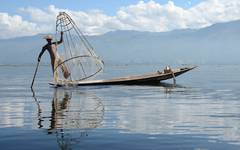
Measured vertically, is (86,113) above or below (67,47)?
below

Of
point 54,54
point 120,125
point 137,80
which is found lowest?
point 120,125

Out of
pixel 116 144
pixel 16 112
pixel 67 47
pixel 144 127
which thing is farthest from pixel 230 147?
pixel 67 47

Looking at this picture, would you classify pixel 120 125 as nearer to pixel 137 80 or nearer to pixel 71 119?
pixel 71 119

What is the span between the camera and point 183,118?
20.2m

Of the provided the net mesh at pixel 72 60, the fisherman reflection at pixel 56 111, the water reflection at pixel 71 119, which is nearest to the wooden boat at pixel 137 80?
the net mesh at pixel 72 60

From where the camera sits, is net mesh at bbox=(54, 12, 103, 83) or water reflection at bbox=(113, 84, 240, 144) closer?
water reflection at bbox=(113, 84, 240, 144)

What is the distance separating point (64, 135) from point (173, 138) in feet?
10.8

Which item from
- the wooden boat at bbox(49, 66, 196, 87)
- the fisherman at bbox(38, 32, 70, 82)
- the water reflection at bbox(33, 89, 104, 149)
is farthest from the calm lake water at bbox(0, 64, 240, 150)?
the wooden boat at bbox(49, 66, 196, 87)

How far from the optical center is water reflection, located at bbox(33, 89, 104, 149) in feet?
51.3

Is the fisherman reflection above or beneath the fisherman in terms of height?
beneath

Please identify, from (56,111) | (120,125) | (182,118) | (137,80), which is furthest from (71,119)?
(137,80)

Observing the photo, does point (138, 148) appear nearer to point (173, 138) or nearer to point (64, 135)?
point (173, 138)

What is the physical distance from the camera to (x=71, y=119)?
777 inches

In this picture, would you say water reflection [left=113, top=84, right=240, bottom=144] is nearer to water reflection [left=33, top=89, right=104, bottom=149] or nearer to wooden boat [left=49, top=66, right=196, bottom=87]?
water reflection [left=33, top=89, right=104, bottom=149]
